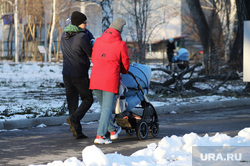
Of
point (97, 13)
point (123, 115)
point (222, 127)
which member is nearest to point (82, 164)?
point (123, 115)

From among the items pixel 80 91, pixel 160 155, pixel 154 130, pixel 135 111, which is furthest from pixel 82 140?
pixel 135 111

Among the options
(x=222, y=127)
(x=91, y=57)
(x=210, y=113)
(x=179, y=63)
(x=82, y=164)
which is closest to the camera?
(x=82, y=164)

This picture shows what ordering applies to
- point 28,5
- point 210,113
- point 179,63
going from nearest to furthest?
point 210,113 < point 179,63 < point 28,5

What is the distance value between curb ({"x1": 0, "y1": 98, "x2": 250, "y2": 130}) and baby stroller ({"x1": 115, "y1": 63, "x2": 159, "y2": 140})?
2338mm

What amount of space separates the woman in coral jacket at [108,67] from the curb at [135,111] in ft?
8.48

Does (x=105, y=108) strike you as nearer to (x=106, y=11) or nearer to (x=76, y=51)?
(x=76, y=51)

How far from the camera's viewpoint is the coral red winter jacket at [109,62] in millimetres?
6926

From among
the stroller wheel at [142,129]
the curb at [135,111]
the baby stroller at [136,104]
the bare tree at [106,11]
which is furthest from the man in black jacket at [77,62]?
the bare tree at [106,11]

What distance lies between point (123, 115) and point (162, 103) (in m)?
5.03

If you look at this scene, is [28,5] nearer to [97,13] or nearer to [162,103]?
[97,13]

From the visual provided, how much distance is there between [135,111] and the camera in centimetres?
1103

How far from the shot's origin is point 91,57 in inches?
291

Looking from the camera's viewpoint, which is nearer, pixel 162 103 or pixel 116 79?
pixel 116 79

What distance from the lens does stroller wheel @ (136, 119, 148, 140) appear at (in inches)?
293
